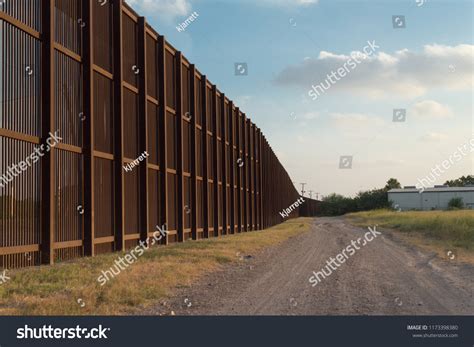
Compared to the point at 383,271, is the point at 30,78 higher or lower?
higher

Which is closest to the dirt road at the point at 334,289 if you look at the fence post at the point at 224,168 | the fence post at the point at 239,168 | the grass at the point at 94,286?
the grass at the point at 94,286

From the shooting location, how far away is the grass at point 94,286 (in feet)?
27.3

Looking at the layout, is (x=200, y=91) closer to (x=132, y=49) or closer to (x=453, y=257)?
(x=132, y=49)

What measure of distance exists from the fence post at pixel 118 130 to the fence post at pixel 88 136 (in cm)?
172

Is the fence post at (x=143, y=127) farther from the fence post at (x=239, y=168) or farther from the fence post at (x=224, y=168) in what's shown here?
the fence post at (x=239, y=168)

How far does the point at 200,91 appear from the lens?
28.2 metres

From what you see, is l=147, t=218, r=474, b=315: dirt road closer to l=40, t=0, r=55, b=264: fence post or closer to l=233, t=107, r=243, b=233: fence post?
l=40, t=0, r=55, b=264: fence post

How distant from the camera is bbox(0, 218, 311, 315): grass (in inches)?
327

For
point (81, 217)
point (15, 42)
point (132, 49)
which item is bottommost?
point (81, 217)

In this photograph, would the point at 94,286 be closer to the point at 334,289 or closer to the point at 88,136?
the point at 334,289

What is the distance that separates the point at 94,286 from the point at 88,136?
5.42m

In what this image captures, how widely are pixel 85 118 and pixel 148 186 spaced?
5025mm

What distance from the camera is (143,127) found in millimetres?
18500
